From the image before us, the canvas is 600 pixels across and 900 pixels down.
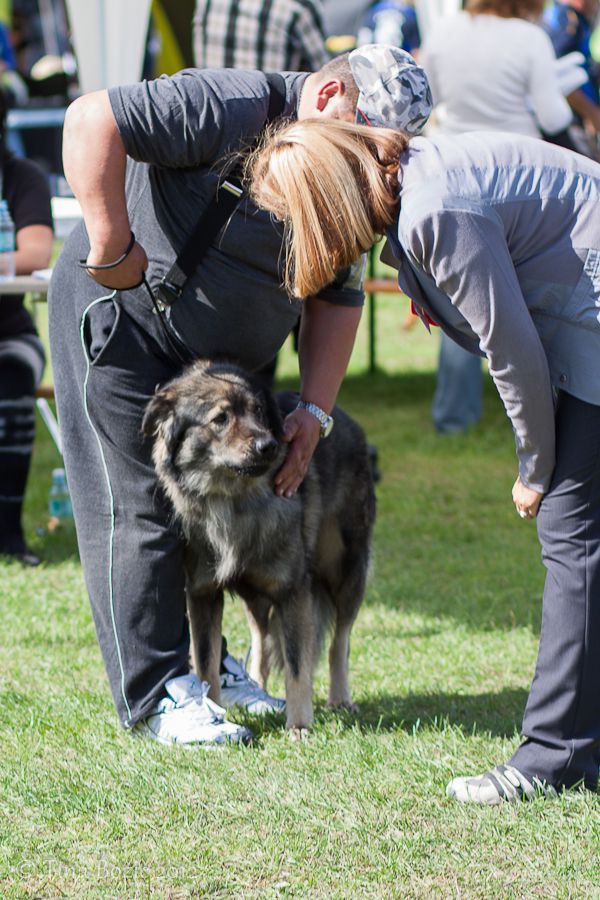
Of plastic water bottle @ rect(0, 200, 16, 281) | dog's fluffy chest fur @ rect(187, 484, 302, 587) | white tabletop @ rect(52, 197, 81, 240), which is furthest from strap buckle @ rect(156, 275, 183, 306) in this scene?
white tabletop @ rect(52, 197, 81, 240)

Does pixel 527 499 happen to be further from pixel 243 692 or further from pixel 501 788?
pixel 243 692

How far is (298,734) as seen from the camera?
329 cm

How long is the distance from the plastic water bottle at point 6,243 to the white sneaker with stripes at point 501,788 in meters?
3.18

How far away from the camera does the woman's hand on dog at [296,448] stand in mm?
3332

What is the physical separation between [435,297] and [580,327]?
1.03 ft

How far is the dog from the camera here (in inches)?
126

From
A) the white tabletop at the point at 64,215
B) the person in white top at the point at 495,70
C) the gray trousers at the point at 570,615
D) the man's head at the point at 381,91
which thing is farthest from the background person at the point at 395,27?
the gray trousers at the point at 570,615

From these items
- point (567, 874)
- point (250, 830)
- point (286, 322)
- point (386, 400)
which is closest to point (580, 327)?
point (286, 322)

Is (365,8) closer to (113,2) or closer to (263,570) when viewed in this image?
(113,2)

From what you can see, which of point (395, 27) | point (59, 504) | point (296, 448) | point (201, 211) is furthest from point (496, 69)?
point (395, 27)

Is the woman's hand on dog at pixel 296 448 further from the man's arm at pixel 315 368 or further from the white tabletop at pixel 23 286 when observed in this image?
the white tabletop at pixel 23 286

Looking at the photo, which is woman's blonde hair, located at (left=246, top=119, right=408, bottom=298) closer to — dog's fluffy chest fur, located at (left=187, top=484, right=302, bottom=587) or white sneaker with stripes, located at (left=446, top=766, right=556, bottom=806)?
dog's fluffy chest fur, located at (left=187, top=484, right=302, bottom=587)

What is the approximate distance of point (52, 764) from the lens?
3049 millimetres

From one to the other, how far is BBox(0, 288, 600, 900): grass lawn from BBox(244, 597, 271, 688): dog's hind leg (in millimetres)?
208
